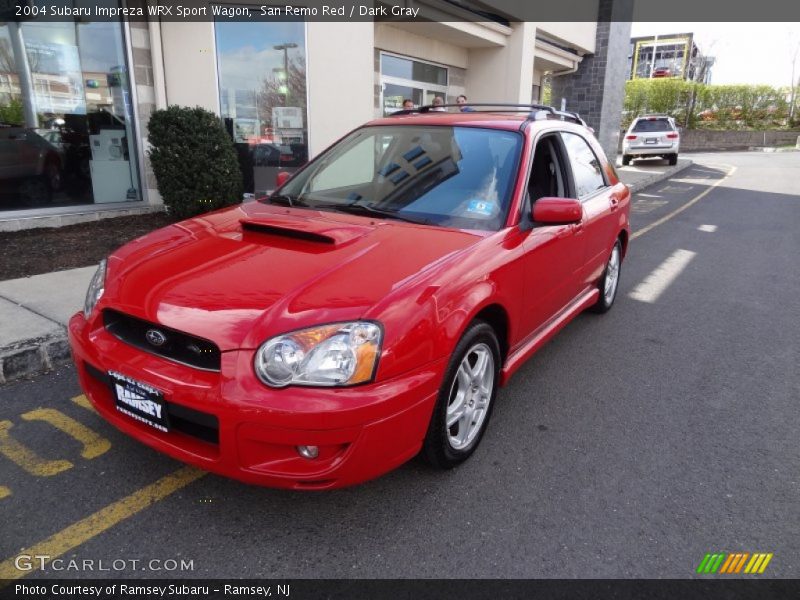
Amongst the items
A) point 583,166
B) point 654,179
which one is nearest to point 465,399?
point 583,166

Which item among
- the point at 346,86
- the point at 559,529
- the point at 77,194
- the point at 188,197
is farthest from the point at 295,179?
the point at 346,86

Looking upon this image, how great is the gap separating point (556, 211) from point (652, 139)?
20.2 m

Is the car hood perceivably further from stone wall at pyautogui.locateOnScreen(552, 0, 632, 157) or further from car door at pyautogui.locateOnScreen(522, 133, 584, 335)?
stone wall at pyautogui.locateOnScreen(552, 0, 632, 157)

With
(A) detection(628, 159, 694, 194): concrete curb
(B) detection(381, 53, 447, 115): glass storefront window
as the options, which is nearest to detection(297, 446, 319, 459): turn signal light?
(B) detection(381, 53, 447, 115): glass storefront window

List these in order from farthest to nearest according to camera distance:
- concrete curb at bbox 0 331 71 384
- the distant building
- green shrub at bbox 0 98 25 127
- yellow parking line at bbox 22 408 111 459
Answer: the distant building < green shrub at bbox 0 98 25 127 < concrete curb at bbox 0 331 71 384 < yellow parking line at bbox 22 408 111 459

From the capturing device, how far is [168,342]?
231 centimetres

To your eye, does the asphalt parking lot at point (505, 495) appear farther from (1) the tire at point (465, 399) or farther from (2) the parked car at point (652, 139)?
(2) the parked car at point (652, 139)

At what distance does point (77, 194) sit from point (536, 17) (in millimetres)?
12008

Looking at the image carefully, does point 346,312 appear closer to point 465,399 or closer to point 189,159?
point 465,399

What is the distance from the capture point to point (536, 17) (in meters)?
14.7

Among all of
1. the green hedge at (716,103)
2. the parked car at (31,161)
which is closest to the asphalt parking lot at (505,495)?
the parked car at (31,161)

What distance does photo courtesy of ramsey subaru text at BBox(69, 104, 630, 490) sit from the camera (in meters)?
2.13

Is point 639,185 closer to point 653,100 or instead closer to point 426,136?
point 426,136

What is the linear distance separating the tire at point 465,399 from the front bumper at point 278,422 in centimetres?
19
